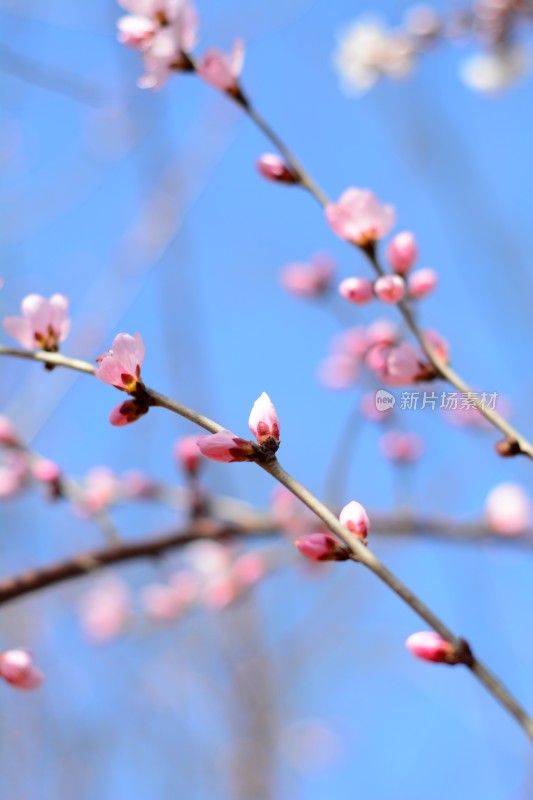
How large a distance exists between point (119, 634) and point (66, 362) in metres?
1.83

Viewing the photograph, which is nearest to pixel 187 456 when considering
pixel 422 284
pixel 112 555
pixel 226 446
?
pixel 112 555

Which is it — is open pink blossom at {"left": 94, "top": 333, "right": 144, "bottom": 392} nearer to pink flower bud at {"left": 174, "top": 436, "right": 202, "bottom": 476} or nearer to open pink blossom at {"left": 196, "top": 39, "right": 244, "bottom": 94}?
open pink blossom at {"left": 196, "top": 39, "right": 244, "bottom": 94}

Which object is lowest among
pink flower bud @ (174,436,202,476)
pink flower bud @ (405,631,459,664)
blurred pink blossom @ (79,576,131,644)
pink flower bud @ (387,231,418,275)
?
blurred pink blossom @ (79,576,131,644)

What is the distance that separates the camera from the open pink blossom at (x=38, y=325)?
850 mm

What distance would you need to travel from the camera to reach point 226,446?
2.17 ft

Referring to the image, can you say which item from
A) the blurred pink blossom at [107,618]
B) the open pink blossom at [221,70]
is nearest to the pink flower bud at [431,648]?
the open pink blossom at [221,70]

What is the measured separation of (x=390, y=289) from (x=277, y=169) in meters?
0.25

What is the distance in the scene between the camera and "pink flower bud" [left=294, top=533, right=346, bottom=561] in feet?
2.27

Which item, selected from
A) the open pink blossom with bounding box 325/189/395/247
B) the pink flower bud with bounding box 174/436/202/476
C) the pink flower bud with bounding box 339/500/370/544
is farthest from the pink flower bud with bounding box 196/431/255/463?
the pink flower bud with bounding box 174/436/202/476

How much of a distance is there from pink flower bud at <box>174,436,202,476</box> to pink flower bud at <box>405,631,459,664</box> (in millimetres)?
865

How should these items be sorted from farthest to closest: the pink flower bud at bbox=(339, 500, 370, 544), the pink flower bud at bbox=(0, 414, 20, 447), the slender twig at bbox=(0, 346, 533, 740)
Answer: the pink flower bud at bbox=(0, 414, 20, 447) < the pink flower bud at bbox=(339, 500, 370, 544) < the slender twig at bbox=(0, 346, 533, 740)

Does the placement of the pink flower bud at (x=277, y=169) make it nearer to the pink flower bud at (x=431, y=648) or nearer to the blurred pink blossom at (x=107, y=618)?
the pink flower bud at (x=431, y=648)

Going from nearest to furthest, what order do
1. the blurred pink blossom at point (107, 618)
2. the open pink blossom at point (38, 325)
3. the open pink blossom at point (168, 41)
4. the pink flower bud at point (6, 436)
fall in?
the open pink blossom at point (38, 325) → the open pink blossom at point (168, 41) → the pink flower bud at point (6, 436) → the blurred pink blossom at point (107, 618)

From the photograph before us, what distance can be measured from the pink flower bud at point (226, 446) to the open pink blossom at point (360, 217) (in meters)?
0.39
